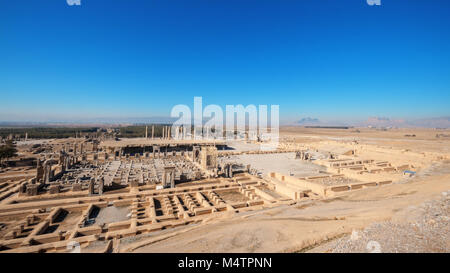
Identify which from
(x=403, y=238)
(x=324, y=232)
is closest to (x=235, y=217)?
(x=324, y=232)

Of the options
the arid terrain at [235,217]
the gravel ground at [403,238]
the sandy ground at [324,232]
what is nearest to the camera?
the gravel ground at [403,238]

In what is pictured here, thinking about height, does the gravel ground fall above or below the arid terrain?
above

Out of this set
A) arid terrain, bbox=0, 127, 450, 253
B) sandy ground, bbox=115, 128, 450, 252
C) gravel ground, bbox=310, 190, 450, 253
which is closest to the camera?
gravel ground, bbox=310, 190, 450, 253

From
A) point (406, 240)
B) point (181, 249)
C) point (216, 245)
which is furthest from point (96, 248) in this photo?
point (406, 240)

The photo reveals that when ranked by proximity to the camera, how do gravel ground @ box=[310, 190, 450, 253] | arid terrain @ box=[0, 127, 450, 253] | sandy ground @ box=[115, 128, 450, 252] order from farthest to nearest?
arid terrain @ box=[0, 127, 450, 253]
sandy ground @ box=[115, 128, 450, 252]
gravel ground @ box=[310, 190, 450, 253]

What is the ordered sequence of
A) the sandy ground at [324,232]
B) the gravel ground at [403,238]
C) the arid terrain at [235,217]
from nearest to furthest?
the gravel ground at [403,238] → the sandy ground at [324,232] → the arid terrain at [235,217]

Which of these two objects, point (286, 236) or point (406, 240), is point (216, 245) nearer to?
point (286, 236)

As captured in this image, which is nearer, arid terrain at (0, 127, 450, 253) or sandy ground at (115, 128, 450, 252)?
sandy ground at (115, 128, 450, 252)

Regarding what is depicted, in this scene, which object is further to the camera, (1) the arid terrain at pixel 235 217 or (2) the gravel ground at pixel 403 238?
(1) the arid terrain at pixel 235 217

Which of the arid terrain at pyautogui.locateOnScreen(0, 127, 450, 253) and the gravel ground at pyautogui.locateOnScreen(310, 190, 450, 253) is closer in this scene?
the gravel ground at pyautogui.locateOnScreen(310, 190, 450, 253)
